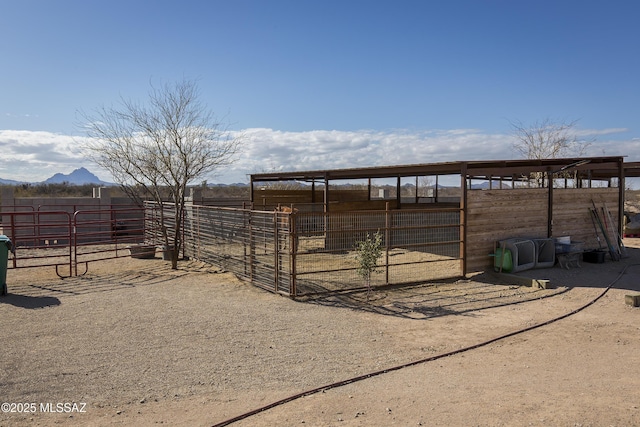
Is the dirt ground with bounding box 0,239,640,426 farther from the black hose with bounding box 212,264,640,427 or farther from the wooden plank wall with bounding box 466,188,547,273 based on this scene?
the wooden plank wall with bounding box 466,188,547,273

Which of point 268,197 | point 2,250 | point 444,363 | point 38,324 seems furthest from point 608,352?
point 268,197

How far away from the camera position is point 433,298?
9.06m

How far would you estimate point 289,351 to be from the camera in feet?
19.6

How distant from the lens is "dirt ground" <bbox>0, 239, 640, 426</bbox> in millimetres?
4242

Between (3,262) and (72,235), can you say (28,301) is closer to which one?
(3,262)

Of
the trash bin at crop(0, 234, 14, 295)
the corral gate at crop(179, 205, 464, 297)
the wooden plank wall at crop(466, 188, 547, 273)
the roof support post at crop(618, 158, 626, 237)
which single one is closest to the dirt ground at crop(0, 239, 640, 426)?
the trash bin at crop(0, 234, 14, 295)

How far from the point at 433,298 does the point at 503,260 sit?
3032 mm

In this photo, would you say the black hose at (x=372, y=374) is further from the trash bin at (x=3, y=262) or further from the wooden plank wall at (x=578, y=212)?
the trash bin at (x=3, y=262)

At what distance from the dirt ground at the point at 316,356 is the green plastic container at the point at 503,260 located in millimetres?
1134

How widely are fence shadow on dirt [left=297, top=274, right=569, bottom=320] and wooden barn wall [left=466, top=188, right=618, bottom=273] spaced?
3.43ft

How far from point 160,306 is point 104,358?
2.58 metres

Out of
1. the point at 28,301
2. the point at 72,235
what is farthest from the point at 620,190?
the point at 72,235

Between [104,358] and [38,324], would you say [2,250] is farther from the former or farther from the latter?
[104,358]

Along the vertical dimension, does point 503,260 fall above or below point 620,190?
below
